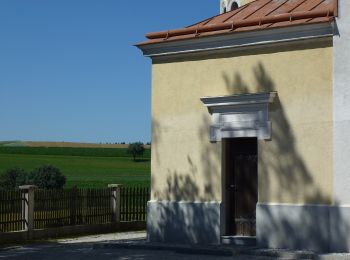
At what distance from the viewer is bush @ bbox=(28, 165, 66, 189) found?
131 ft

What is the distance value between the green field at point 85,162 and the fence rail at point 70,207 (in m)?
36.6

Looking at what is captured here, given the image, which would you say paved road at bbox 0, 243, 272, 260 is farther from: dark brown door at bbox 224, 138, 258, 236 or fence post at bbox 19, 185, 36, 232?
fence post at bbox 19, 185, 36, 232

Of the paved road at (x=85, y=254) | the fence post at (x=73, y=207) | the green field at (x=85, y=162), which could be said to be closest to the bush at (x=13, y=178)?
the fence post at (x=73, y=207)

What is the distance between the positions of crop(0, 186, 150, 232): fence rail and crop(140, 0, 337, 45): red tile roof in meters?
6.17

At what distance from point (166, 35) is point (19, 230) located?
7.03 metres

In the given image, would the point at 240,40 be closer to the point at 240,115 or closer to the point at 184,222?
the point at 240,115

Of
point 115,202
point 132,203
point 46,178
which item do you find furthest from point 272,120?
point 46,178

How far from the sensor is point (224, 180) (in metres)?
15.9

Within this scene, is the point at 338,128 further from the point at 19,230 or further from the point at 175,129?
the point at 19,230

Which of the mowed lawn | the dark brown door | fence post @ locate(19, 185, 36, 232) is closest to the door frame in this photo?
the dark brown door

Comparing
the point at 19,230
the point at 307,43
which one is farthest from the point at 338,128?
the point at 19,230

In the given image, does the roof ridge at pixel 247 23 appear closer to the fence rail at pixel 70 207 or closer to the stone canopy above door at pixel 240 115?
the stone canopy above door at pixel 240 115

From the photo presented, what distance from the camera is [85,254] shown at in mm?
15109

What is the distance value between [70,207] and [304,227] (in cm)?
902
